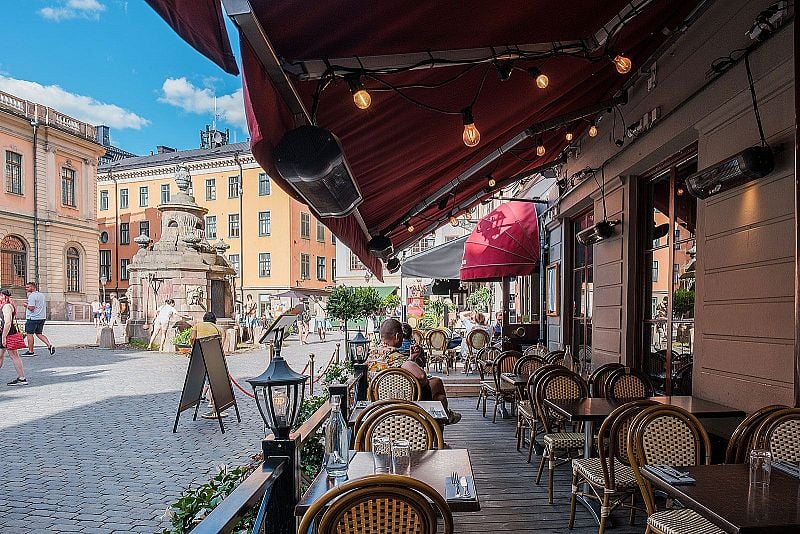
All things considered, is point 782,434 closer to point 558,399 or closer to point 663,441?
point 663,441

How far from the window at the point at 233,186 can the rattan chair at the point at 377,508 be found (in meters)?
41.7

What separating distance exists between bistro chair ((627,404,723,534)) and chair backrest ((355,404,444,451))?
3.71 feet

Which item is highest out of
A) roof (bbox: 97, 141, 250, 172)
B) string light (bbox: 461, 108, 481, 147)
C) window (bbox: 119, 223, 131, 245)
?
roof (bbox: 97, 141, 250, 172)

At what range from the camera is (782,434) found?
306 centimetres

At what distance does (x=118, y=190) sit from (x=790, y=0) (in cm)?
5053

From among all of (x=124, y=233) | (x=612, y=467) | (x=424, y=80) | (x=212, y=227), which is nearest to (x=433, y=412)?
(x=612, y=467)

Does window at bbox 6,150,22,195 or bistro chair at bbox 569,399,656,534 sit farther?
window at bbox 6,150,22,195

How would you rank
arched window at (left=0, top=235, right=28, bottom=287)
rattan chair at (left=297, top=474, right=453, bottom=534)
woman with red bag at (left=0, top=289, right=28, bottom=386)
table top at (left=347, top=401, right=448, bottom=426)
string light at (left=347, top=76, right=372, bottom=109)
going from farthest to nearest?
arched window at (left=0, top=235, right=28, bottom=287) → woman with red bag at (left=0, top=289, right=28, bottom=386) → table top at (left=347, top=401, right=448, bottom=426) → string light at (left=347, top=76, right=372, bottom=109) → rattan chair at (left=297, top=474, right=453, bottom=534)

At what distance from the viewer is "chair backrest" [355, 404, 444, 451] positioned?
11.2ft

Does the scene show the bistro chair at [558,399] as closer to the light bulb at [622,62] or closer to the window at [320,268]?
the light bulb at [622,62]

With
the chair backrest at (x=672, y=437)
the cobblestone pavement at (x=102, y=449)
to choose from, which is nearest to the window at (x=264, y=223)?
the cobblestone pavement at (x=102, y=449)

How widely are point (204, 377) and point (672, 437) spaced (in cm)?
641

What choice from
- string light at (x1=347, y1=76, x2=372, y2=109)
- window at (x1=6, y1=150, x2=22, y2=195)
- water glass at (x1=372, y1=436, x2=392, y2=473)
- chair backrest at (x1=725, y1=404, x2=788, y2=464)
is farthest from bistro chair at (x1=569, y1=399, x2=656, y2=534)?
window at (x1=6, y1=150, x2=22, y2=195)

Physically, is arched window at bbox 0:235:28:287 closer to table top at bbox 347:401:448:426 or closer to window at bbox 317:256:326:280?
Answer: window at bbox 317:256:326:280
